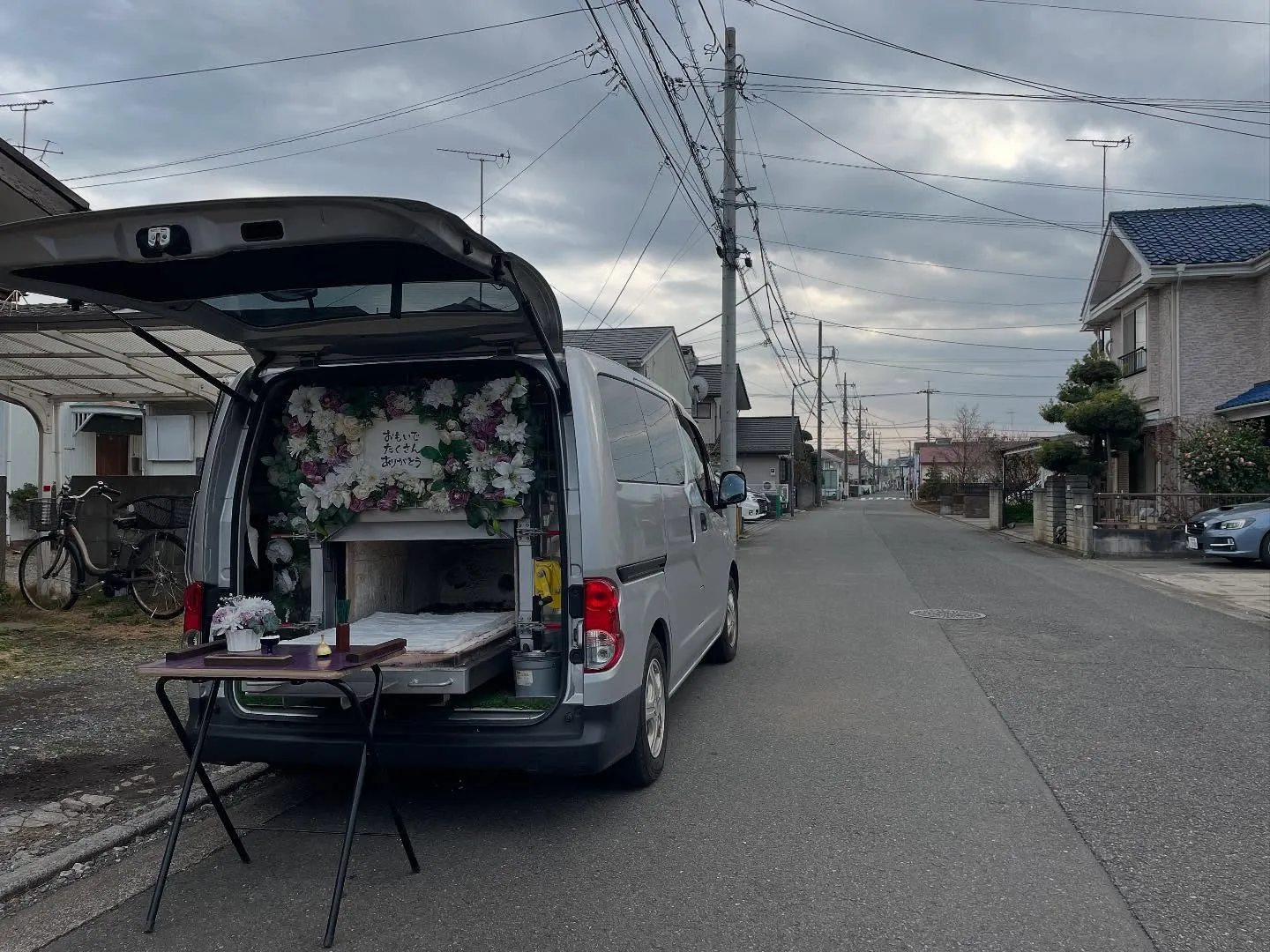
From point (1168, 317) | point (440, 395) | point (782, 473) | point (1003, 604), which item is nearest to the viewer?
point (440, 395)

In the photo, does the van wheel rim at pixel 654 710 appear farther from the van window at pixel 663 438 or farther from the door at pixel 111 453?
the door at pixel 111 453

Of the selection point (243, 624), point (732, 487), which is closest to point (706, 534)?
point (732, 487)

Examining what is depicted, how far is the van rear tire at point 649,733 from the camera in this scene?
4727mm

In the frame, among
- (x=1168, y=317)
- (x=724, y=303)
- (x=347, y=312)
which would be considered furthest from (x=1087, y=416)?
(x=347, y=312)

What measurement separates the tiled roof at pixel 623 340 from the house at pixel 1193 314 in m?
12.6

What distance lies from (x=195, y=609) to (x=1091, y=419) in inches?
798

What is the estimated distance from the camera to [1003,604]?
1162 cm

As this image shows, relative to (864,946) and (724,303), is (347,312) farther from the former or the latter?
(724,303)

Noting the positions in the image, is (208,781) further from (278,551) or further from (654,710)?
(654,710)

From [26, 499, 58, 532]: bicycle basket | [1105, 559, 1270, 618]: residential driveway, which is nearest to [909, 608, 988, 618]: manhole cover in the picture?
[1105, 559, 1270, 618]: residential driveway

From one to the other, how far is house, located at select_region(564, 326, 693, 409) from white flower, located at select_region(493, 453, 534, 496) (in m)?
20.3

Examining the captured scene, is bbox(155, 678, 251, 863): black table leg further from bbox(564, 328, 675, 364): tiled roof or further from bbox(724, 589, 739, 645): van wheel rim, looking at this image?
bbox(564, 328, 675, 364): tiled roof

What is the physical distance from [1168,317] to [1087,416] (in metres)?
3.96

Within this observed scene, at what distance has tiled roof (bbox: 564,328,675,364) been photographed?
27.0m
